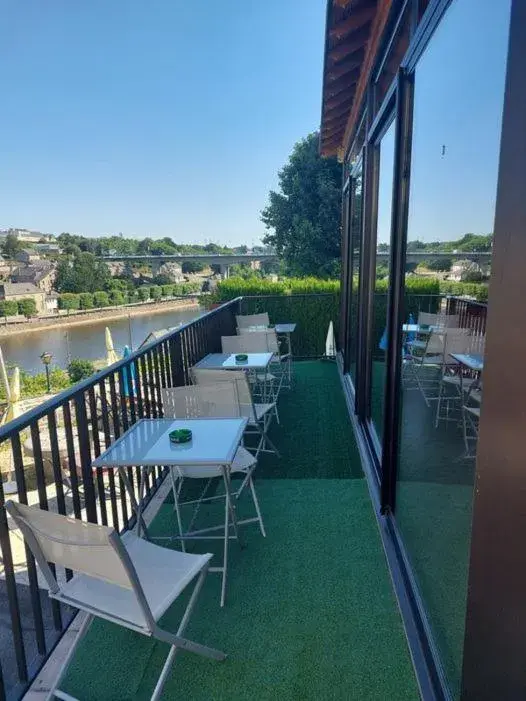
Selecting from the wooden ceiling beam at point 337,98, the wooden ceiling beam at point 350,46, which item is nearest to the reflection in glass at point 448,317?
the wooden ceiling beam at point 350,46

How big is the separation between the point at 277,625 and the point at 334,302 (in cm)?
699

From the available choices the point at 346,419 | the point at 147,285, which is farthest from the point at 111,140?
the point at 346,419

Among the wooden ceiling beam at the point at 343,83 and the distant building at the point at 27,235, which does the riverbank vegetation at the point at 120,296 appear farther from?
A: the wooden ceiling beam at the point at 343,83

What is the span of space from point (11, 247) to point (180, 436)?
3707 inches

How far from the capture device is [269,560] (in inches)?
96.1

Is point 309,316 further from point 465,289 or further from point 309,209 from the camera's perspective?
point 309,209

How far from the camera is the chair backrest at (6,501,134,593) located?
1298 millimetres

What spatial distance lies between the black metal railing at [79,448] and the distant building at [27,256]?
77.9 metres

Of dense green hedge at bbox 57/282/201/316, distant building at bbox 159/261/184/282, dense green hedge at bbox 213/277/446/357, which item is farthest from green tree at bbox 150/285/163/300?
dense green hedge at bbox 213/277/446/357

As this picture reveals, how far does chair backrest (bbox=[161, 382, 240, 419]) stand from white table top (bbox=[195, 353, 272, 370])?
100 centimetres

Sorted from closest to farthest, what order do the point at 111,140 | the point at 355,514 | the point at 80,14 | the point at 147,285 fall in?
the point at 355,514 < the point at 80,14 < the point at 111,140 < the point at 147,285

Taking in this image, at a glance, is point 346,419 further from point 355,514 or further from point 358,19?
point 358,19

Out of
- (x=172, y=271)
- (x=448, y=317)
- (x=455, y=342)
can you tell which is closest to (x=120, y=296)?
(x=172, y=271)

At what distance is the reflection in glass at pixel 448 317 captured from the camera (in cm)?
128
